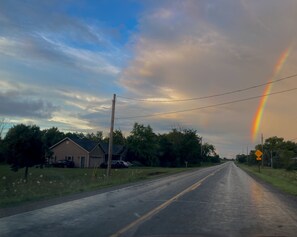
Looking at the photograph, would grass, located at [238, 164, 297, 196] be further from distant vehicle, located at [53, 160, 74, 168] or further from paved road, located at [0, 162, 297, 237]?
distant vehicle, located at [53, 160, 74, 168]

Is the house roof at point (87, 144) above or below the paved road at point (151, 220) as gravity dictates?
above

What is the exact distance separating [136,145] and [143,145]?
5.48 feet

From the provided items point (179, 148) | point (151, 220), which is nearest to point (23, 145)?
point (151, 220)

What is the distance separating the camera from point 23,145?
37.0 meters

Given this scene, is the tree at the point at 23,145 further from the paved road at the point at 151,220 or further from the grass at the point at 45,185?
the paved road at the point at 151,220

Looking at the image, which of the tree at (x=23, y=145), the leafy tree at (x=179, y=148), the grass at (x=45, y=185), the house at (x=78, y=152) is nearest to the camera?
the grass at (x=45, y=185)

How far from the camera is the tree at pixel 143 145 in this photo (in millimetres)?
96875

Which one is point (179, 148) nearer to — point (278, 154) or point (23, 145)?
point (278, 154)

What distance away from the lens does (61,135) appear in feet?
354

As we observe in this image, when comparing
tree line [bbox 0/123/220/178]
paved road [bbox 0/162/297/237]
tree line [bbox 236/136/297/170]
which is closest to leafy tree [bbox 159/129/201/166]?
tree line [bbox 0/123/220/178]

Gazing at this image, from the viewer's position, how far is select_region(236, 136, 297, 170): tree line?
75500 mm

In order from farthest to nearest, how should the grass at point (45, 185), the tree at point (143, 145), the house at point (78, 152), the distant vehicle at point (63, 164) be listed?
the tree at point (143, 145)
the house at point (78, 152)
the distant vehicle at point (63, 164)
the grass at point (45, 185)

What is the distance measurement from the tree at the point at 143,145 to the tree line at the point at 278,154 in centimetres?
2639

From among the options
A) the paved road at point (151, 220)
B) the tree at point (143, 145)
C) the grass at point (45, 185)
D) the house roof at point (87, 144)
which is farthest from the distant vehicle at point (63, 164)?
the paved road at point (151, 220)
